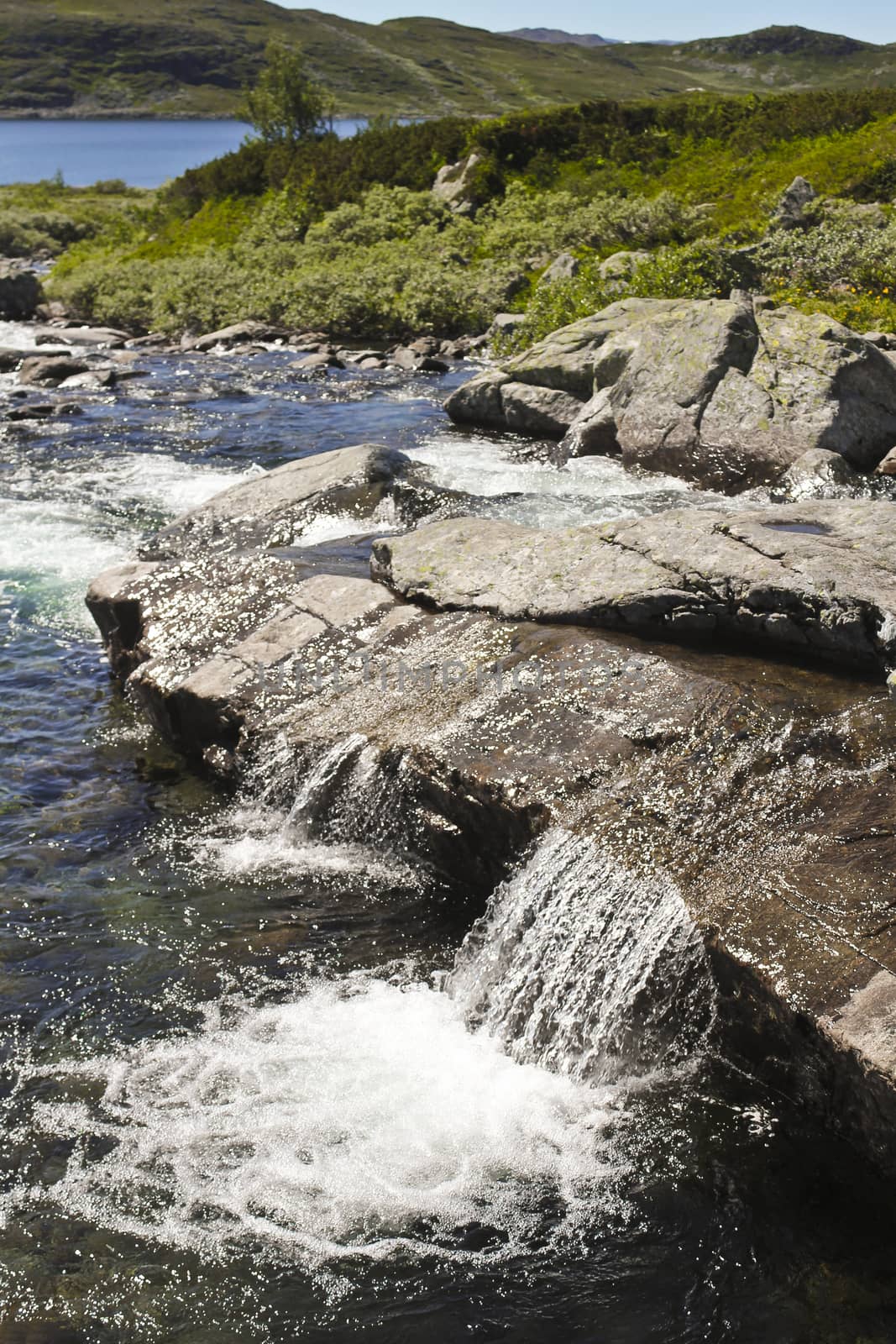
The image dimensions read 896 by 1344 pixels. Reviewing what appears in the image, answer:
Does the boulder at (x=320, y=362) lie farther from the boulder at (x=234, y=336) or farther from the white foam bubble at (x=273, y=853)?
the white foam bubble at (x=273, y=853)

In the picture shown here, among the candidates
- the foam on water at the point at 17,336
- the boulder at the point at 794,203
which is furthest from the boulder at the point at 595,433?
the foam on water at the point at 17,336

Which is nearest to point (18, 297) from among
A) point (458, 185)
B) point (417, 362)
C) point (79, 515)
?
point (458, 185)

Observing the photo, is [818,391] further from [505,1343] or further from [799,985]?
[505,1343]

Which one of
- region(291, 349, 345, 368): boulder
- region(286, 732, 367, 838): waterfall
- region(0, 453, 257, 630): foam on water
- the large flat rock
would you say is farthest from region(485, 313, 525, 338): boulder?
region(286, 732, 367, 838): waterfall

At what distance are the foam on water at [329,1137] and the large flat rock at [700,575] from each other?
14.1 feet

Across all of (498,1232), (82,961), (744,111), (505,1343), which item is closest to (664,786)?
(498,1232)

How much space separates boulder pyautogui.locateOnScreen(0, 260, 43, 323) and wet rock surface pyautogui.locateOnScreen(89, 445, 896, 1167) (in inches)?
1508

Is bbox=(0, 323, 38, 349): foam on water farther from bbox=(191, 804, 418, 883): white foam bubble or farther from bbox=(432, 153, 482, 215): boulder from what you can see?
bbox=(191, 804, 418, 883): white foam bubble

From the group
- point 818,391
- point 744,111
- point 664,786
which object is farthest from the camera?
point 744,111

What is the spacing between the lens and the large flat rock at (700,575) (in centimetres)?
926

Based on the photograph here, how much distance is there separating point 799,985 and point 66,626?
11.6 metres

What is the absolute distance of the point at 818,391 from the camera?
16875mm

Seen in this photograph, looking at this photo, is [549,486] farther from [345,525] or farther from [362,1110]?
[362,1110]

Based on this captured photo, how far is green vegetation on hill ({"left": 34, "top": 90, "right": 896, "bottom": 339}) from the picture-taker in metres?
27.7
